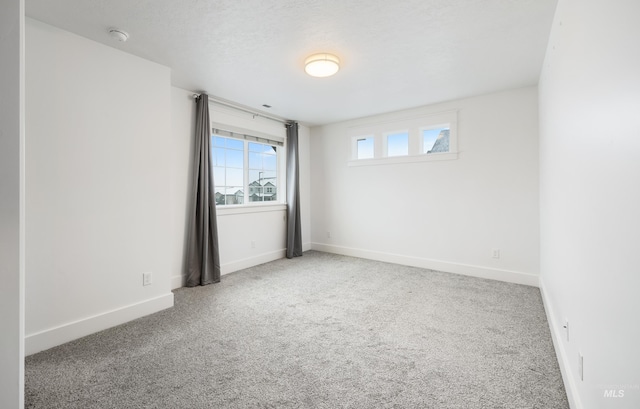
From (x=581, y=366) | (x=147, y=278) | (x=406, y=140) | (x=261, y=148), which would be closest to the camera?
(x=581, y=366)

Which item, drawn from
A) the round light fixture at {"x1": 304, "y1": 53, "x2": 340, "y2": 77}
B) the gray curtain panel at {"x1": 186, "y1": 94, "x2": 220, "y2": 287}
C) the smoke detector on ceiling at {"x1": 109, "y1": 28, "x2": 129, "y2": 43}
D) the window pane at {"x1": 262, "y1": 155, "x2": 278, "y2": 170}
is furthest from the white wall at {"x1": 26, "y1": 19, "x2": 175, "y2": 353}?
the window pane at {"x1": 262, "y1": 155, "x2": 278, "y2": 170}

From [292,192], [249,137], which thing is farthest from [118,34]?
[292,192]

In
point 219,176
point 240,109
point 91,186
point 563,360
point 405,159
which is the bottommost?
point 563,360

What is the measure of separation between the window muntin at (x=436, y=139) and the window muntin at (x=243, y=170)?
247 cm

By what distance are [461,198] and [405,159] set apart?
3.24ft

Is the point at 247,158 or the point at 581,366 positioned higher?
the point at 247,158

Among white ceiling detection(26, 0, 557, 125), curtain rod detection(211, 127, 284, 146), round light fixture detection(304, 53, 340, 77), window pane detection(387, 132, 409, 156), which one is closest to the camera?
white ceiling detection(26, 0, 557, 125)

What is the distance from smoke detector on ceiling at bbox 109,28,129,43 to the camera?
217cm

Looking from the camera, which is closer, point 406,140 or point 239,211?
point 239,211

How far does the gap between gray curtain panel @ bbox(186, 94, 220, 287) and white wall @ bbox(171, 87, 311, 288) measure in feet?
0.34

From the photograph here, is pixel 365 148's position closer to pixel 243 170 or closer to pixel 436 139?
pixel 436 139

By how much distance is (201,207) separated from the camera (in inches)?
138

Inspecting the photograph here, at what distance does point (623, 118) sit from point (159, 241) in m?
3.26

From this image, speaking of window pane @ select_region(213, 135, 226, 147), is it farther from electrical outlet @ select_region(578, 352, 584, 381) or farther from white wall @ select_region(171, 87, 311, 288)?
electrical outlet @ select_region(578, 352, 584, 381)
